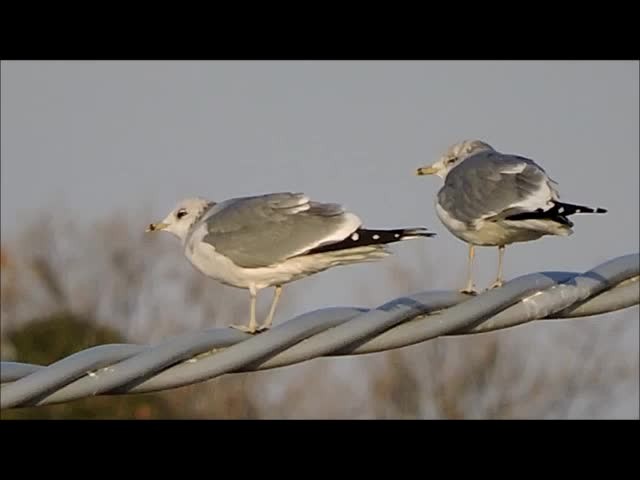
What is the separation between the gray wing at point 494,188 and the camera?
3.10m

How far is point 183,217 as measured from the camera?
366 cm

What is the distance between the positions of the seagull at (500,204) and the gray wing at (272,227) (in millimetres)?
355

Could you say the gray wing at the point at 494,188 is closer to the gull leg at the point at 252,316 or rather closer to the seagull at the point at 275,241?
the seagull at the point at 275,241

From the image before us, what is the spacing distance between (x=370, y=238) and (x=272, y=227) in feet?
1.21

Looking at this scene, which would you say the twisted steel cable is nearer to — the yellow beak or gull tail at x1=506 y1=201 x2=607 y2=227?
gull tail at x1=506 y1=201 x2=607 y2=227

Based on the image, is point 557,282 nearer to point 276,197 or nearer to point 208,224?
point 276,197

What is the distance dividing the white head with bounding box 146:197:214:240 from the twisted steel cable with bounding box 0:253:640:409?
5.13 ft

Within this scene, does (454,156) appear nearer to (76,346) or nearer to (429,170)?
(429,170)

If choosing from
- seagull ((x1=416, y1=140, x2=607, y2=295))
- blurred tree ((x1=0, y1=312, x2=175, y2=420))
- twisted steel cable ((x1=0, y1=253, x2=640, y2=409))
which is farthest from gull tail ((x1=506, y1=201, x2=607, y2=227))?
blurred tree ((x1=0, y1=312, x2=175, y2=420))

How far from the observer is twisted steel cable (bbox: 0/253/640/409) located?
1886 mm

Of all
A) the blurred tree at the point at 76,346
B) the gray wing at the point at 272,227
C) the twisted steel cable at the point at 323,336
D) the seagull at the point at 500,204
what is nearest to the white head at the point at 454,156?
the seagull at the point at 500,204

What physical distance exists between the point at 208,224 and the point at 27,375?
4.90 feet

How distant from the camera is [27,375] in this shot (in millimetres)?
1858

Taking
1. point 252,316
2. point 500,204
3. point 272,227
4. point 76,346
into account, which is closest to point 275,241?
point 272,227
